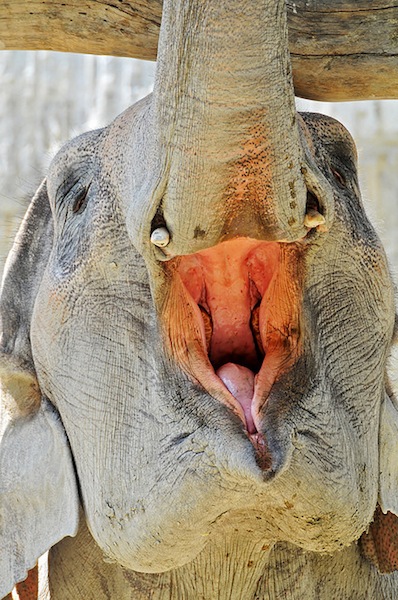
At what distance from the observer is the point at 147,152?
1.98 metres

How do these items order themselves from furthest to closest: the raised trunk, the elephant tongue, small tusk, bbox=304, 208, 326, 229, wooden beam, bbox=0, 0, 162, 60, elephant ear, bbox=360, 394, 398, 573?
wooden beam, bbox=0, 0, 162, 60
elephant ear, bbox=360, 394, 398, 573
the elephant tongue
small tusk, bbox=304, 208, 326, 229
the raised trunk

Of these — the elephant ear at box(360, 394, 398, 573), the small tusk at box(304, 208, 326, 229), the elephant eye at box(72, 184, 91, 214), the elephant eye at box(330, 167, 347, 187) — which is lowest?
the elephant ear at box(360, 394, 398, 573)

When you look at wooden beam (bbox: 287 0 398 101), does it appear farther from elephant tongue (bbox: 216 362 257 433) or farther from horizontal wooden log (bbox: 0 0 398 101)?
elephant tongue (bbox: 216 362 257 433)

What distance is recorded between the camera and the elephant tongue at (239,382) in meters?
2.09

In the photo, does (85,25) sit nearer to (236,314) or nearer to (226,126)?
(236,314)

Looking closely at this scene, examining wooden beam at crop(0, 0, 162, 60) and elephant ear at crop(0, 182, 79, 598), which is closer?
elephant ear at crop(0, 182, 79, 598)

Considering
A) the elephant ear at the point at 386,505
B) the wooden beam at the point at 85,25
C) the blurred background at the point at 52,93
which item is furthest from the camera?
the blurred background at the point at 52,93

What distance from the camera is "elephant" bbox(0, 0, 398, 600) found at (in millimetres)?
1812

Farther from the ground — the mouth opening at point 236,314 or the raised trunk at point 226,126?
the raised trunk at point 226,126

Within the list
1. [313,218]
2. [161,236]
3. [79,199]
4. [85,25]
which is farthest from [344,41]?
[161,236]

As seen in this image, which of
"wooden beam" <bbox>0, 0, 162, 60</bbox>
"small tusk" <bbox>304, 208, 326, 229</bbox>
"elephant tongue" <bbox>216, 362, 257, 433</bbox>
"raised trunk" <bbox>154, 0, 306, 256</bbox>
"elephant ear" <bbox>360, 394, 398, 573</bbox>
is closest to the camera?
"raised trunk" <bbox>154, 0, 306, 256</bbox>

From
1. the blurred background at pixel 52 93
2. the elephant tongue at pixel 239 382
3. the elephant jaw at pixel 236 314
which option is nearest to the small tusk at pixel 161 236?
the elephant jaw at pixel 236 314

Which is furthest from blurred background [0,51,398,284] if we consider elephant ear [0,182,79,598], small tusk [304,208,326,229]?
small tusk [304,208,326,229]

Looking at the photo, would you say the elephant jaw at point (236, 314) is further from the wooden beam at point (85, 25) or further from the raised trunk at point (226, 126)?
the wooden beam at point (85, 25)
